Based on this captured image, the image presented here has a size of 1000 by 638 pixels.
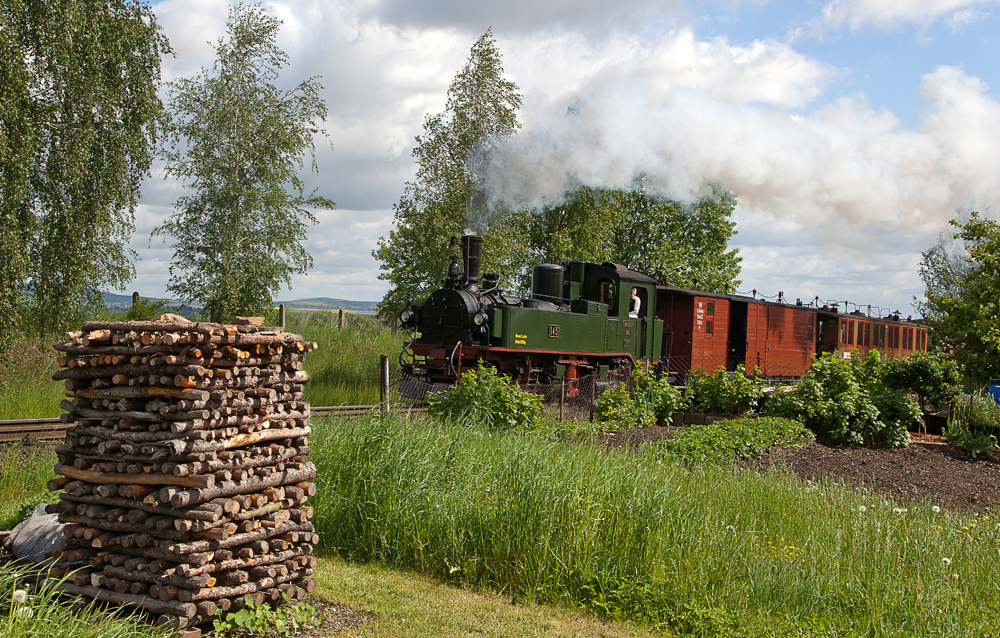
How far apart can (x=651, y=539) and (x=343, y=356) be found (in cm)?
1507

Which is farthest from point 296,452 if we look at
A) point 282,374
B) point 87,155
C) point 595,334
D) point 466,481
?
point 595,334

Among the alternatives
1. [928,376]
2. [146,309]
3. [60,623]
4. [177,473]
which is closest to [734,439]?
[928,376]

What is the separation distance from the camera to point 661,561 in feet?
17.7

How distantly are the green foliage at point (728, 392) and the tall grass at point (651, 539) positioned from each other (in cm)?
647

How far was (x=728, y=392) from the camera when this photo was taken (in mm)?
13867

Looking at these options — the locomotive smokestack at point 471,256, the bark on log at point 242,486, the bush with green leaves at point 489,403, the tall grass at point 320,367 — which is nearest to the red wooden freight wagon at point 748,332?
the locomotive smokestack at point 471,256

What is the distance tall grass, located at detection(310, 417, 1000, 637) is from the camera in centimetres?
498

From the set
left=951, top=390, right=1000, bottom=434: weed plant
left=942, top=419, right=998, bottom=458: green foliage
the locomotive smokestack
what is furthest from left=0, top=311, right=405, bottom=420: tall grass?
left=951, top=390, right=1000, bottom=434: weed plant

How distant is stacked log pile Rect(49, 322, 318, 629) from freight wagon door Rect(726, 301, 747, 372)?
18805 millimetres

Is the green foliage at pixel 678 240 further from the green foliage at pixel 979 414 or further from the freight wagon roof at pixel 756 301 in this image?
the green foliage at pixel 979 414

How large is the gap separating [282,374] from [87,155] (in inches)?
416

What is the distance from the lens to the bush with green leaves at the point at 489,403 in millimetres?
9688

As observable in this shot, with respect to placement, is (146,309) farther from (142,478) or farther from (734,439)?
(142,478)

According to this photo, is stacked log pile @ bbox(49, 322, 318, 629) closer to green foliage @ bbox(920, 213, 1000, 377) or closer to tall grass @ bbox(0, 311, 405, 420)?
tall grass @ bbox(0, 311, 405, 420)
